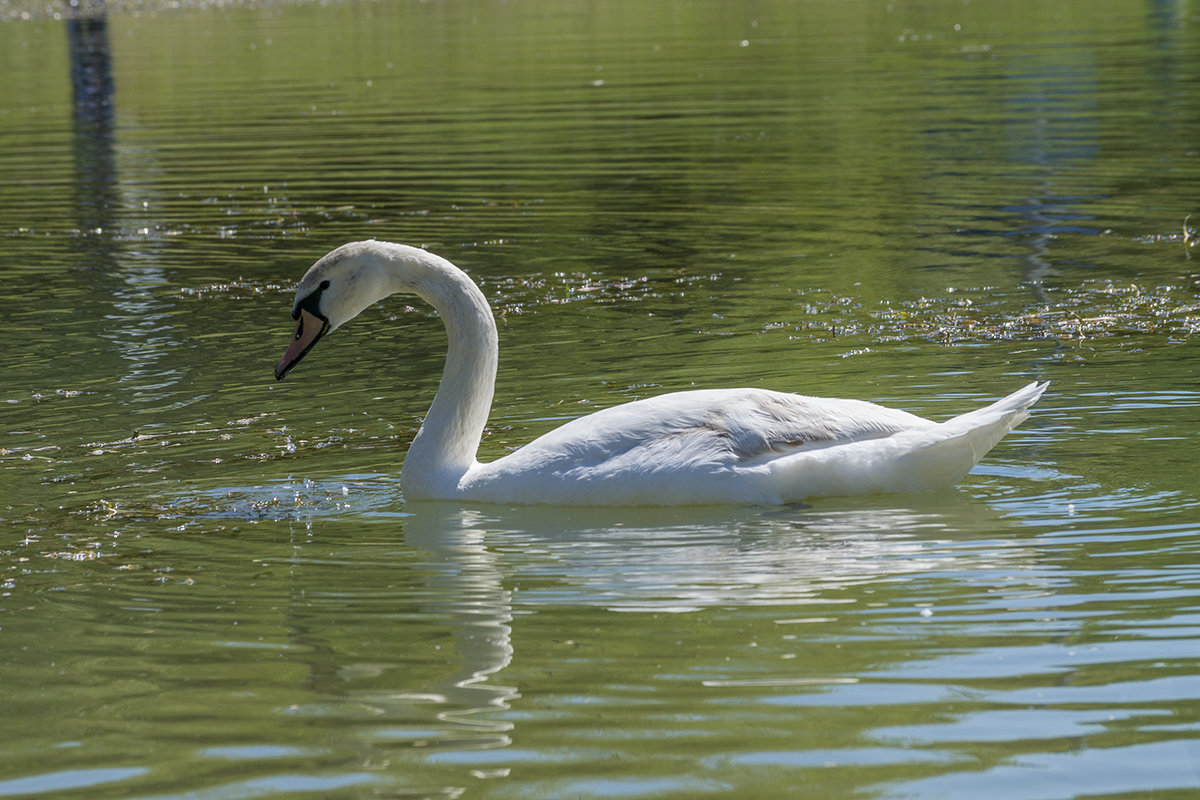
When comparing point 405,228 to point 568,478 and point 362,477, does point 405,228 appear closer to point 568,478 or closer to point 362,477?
point 362,477

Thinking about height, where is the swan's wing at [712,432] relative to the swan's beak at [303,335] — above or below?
below

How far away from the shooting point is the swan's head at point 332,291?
834 cm

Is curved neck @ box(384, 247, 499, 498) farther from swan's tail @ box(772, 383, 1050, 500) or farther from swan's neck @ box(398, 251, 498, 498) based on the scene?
swan's tail @ box(772, 383, 1050, 500)

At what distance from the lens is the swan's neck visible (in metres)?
8.30

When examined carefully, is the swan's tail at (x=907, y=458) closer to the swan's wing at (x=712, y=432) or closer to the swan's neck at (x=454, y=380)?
the swan's wing at (x=712, y=432)

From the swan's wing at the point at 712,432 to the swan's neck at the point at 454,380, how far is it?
581 mm

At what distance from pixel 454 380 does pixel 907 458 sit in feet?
7.66

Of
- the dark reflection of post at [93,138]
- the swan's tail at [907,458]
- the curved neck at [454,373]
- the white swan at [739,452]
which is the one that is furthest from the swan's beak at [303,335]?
the dark reflection of post at [93,138]

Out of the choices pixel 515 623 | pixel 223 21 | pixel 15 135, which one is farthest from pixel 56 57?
pixel 515 623

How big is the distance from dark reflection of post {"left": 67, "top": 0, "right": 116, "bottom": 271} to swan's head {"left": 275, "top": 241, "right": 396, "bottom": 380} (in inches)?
325

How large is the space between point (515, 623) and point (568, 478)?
4.86 feet

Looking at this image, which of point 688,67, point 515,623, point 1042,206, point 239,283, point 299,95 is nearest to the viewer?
point 515,623

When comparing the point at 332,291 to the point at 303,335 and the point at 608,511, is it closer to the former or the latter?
the point at 303,335

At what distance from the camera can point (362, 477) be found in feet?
29.0
